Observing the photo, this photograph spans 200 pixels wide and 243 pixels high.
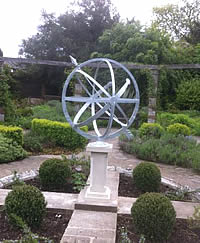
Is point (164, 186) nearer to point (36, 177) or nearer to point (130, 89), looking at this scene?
point (36, 177)

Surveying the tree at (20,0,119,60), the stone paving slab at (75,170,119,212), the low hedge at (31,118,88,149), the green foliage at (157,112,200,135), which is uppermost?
the tree at (20,0,119,60)

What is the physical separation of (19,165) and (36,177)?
47.5 inches

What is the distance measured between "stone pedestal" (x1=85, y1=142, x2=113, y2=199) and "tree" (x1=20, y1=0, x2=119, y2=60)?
47.0 ft

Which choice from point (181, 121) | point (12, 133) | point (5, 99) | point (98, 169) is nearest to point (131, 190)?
point (98, 169)

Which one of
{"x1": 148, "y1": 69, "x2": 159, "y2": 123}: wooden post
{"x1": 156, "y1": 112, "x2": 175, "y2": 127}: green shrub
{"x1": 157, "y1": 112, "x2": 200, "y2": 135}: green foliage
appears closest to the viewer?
{"x1": 157, "y1": 112, "x2": 200, "y2": 135}: green foliage

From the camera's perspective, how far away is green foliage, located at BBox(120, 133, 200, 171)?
6.51 metres

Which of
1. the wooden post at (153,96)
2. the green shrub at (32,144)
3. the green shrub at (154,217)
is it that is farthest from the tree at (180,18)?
the green shrub at (154,217)

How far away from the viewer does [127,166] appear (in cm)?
636

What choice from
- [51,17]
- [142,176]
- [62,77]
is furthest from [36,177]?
[51,17]

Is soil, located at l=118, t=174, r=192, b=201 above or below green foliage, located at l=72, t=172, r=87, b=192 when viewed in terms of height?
below

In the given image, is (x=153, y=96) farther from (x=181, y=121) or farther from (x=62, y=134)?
(x=62, y=134)

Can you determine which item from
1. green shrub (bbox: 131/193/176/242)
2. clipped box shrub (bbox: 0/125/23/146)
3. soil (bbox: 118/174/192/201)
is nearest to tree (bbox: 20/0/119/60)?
clipped box shrub (bbox: 0/125/23/146)

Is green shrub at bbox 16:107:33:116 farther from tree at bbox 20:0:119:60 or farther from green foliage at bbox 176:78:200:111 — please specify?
green foliage at bbox 176:78:200:111

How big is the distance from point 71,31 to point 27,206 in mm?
16405
